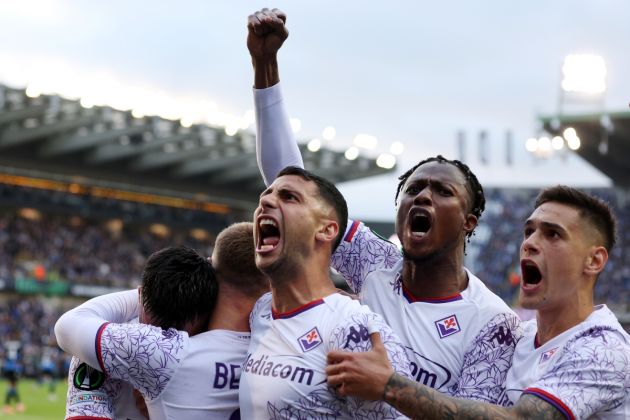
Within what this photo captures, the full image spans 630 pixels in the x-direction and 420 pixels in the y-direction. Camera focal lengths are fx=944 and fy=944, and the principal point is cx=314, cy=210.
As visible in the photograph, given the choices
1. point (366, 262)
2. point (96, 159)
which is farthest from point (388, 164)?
point (366, 262)

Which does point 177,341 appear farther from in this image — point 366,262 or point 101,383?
point 366,262

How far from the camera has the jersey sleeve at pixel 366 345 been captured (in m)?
3.19

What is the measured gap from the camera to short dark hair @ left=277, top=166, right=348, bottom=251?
3.65 metres

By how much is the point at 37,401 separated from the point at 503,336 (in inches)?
882

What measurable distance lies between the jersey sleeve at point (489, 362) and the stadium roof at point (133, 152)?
30604mm

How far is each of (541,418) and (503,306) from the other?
700mm

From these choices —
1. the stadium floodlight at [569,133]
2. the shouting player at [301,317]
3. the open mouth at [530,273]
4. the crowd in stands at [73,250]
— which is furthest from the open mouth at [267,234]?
the crowd in stands at [73,250]

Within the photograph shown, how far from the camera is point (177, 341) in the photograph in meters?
3.61

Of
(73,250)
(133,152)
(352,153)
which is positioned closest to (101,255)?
(73,250)

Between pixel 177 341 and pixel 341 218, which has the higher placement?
pixel 341 218

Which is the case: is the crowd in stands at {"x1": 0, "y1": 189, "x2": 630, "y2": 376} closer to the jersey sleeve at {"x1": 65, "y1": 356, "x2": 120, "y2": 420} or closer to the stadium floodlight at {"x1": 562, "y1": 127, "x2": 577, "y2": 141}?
the stadium floodlight at {"x1": 562, "y1": 127, "x2": 577, "y2": 141}

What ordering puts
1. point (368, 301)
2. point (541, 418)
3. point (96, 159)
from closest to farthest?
point (541, 418)
point (368, 301)
point (96, 159)

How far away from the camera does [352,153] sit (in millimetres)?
43906

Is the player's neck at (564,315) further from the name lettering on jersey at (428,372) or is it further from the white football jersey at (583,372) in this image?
the name lettering on jersey at (428,372)
